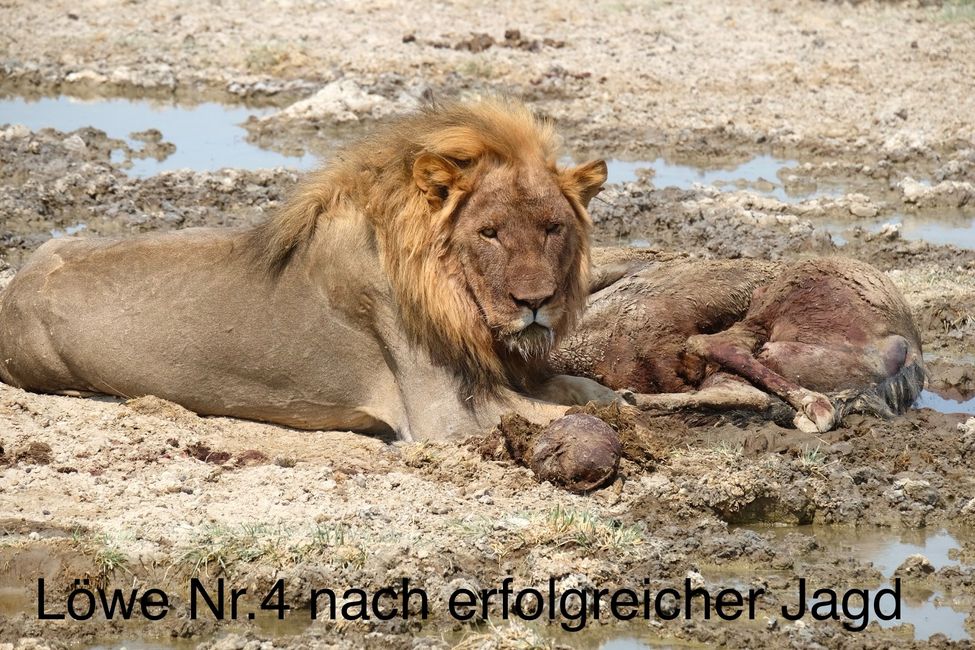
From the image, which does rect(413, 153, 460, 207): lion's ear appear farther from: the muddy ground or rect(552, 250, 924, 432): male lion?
rect(552, 250, 924, 432): male lion

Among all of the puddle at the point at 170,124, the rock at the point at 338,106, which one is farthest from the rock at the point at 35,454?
the rock at the point at 338,106

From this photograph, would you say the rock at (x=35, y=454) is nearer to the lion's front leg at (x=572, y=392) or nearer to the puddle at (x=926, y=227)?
the lion's front leg at (x=572, y=392)

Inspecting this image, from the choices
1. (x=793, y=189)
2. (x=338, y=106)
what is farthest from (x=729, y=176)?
(x=338, y=106)

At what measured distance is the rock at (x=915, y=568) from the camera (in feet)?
19.8

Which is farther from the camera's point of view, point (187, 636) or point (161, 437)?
point (161, 437)

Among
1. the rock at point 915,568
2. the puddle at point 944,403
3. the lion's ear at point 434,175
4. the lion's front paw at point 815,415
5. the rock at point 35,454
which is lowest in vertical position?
the puddle at point 944,403

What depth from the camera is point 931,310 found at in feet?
32.4

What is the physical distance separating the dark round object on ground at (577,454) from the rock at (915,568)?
139 centimetres

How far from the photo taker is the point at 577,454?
6.76 m

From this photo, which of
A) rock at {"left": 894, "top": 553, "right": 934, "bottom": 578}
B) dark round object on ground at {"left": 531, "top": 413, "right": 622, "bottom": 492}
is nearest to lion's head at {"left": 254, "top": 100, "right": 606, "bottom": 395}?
dark round object on ground at {"left": 531, "top": 413, "right": 622, "bottom": 492}

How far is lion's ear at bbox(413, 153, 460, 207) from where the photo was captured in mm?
7176

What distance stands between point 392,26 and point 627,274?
510 inches

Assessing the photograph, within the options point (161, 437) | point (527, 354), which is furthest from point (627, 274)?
point (161, 437)

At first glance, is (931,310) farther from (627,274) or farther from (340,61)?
(340,61)
